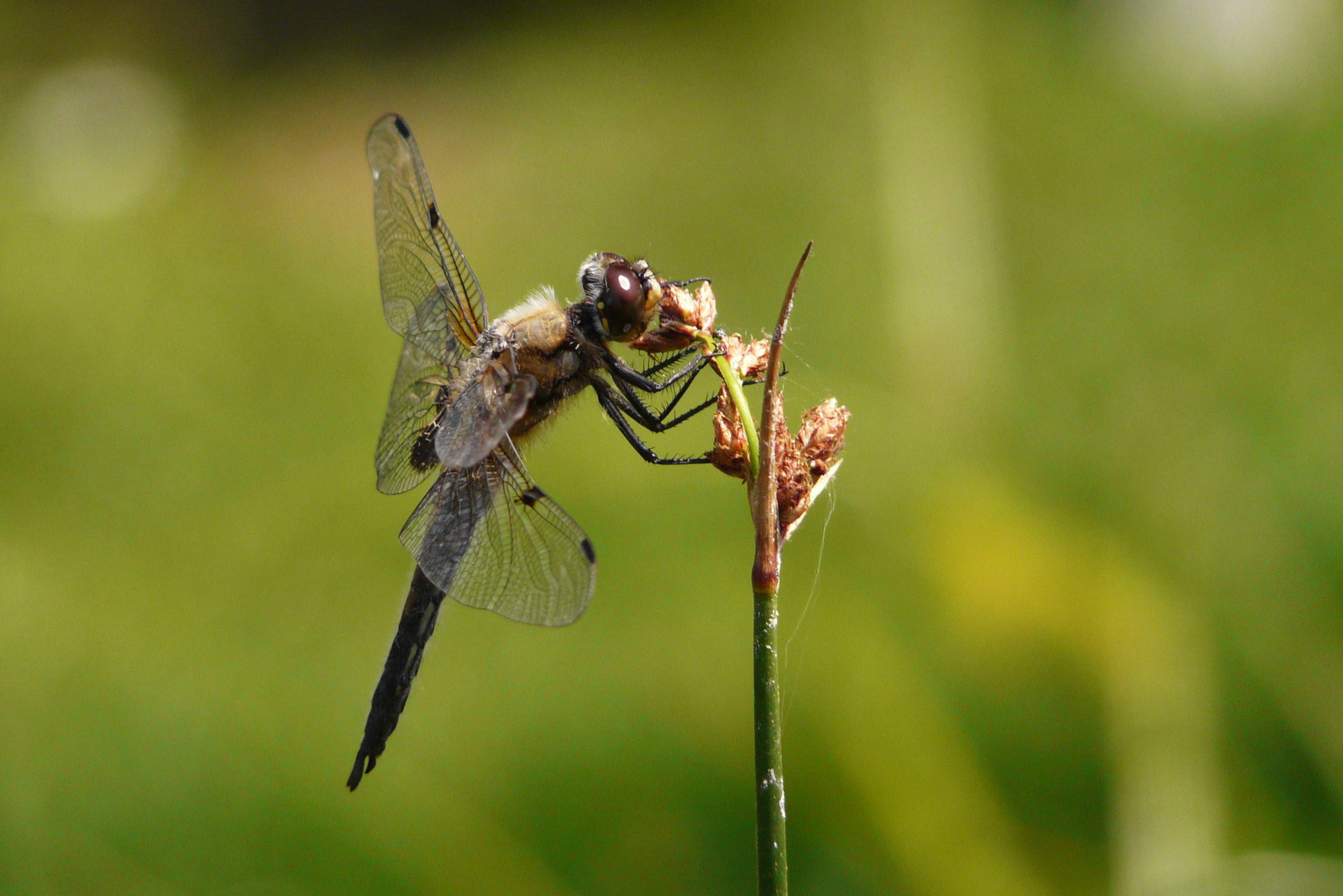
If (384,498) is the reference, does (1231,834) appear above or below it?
below

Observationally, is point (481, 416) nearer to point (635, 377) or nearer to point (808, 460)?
point (635, 377)

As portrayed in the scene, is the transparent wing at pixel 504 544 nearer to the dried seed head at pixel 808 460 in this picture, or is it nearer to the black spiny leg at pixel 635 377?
the black spiny leg at pixel 635 377

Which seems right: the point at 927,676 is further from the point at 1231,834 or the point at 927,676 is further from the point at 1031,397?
the point at 1031,397

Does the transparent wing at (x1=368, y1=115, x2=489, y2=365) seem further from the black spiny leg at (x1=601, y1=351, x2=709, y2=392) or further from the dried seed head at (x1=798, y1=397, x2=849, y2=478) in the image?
the dried seed head at (x1=798, y1=397, x2=849, y2=478)

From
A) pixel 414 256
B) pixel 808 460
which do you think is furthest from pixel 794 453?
pixel 414 256

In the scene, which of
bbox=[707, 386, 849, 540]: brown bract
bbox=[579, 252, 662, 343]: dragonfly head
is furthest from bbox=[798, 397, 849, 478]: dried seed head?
bbox=[579, 252, 662, 343]: dragonfly head

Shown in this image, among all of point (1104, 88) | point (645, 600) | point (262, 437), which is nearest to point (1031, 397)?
point (645, 600)
